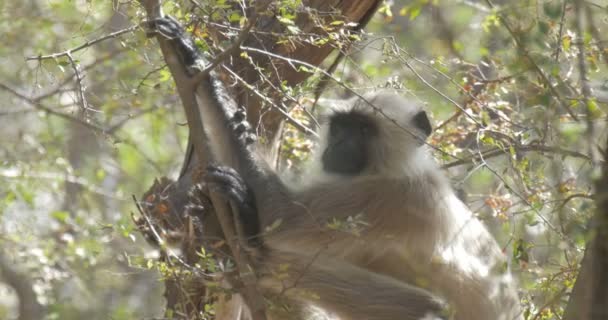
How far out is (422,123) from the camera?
15.7 ft

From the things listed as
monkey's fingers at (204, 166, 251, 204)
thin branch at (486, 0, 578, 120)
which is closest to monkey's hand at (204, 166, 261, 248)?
monkey's fingers at (204, 166, 251, 204)

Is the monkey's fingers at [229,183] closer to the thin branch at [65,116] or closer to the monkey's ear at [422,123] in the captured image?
the thin branch at [65,116]

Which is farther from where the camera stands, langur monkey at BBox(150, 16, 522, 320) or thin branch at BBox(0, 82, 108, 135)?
langur monkey at BBox(150, 16, 522, 320)

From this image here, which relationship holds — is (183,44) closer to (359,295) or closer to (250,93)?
(250,93)

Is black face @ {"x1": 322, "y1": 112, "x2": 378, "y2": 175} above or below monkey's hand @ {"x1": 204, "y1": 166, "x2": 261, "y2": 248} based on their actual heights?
above

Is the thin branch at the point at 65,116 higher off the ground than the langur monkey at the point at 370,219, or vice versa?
the thin branch at the point at 65,116

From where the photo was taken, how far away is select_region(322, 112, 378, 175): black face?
15.0 feet

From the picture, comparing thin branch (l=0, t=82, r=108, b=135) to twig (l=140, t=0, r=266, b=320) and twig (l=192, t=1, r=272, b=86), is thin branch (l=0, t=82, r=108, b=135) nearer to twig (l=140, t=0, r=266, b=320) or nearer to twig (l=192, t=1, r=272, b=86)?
twig (l=140, t=0, r=266, b=320)

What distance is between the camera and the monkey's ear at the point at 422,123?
15.7ft

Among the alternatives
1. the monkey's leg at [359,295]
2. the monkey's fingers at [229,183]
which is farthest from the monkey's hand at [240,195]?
the monkey's leg at [359,295]

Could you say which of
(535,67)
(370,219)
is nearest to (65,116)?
(370,219)

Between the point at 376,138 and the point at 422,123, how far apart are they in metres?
0.30

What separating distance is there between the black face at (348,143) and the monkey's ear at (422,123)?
9.8 inches

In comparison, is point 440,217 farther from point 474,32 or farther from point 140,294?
point 140,294
